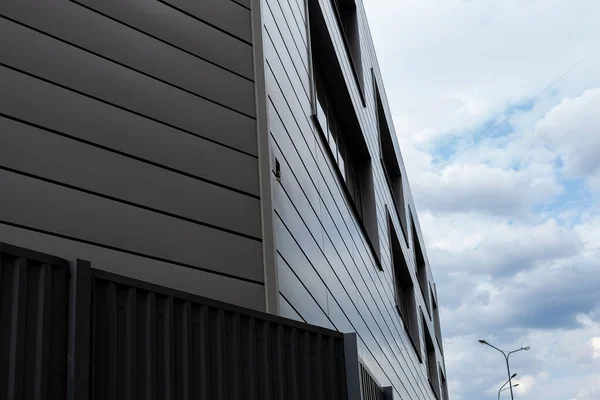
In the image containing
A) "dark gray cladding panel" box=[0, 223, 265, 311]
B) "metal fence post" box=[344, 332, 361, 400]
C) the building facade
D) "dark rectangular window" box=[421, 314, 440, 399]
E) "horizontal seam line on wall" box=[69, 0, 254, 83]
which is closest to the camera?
"metal fence post" box=[344, 332, 361, 400]

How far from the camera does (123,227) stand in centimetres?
482

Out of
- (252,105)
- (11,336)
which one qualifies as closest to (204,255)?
(252,105)

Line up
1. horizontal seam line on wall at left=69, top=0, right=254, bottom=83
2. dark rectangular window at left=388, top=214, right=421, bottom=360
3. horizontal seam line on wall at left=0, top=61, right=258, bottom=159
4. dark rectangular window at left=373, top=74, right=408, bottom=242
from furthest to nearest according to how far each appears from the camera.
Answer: dark rectangular window at left=388, top=214, right=421, bottom=360
dark rectangular window at left=373, top=74, right=408, bottom=242
horizontal seam line on wall at left=69, top=0, right=254, bottom=83
horizontal seam line on wall at left=0, top=61, right=258, bottom=159

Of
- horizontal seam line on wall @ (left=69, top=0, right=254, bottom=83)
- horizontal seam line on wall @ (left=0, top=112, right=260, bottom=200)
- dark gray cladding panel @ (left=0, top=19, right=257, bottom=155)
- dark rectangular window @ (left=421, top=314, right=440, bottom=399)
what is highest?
dark rectangular window @ (left=421, top=314, right=440, bottom=399)

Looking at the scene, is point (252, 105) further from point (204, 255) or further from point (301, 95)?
point (301, 95)

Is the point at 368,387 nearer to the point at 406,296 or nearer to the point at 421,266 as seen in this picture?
the point at 406,296

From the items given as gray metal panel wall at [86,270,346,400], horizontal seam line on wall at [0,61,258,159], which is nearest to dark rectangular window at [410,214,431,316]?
horizontal seam line on wall at [0,61,258,159]

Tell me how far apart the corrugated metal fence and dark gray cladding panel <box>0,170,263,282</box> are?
4.47 feet

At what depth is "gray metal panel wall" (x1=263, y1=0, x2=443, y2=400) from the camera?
6.36m

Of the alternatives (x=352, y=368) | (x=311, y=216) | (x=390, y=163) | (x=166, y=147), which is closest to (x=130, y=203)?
(x=166, y=147)

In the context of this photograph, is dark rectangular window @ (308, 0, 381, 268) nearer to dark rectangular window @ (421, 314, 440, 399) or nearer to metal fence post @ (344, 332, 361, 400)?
metal fence post @ (344, 332, 361, 400)

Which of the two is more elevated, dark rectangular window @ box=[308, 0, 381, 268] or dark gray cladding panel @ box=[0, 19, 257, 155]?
dark rectangular window @ box=[308, 0, 381, 268]

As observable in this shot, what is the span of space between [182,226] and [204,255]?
240 millimetres

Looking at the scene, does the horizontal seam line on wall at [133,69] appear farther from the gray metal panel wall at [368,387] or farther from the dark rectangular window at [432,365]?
the dark rectangular window at [432,365]
